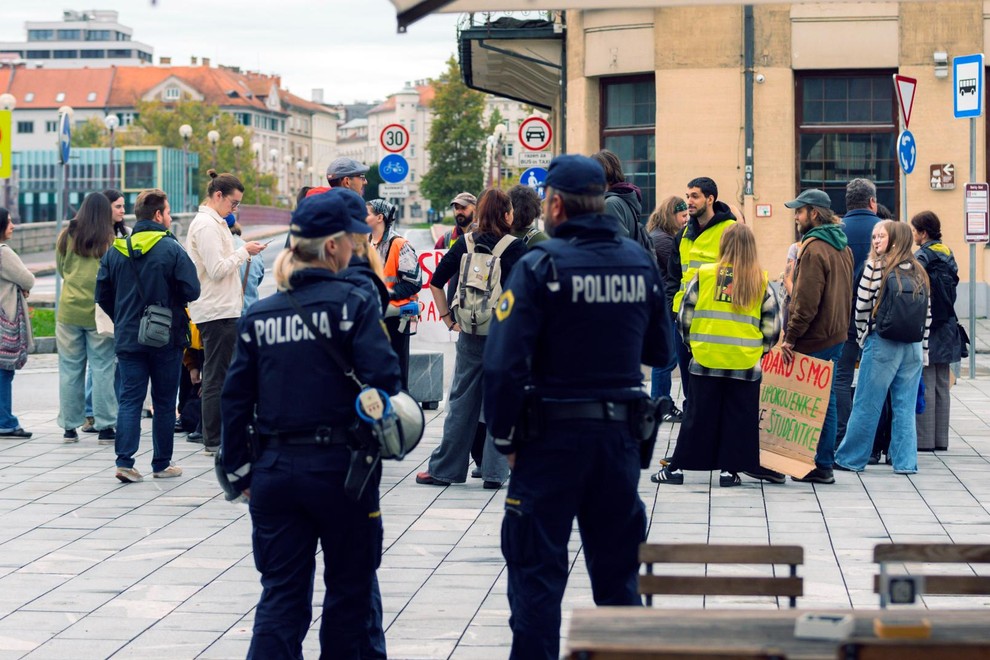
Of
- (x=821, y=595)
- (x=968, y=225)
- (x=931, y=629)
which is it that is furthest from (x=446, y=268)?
(x=968, y=225)

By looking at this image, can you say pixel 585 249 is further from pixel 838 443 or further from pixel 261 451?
pixel 838 443

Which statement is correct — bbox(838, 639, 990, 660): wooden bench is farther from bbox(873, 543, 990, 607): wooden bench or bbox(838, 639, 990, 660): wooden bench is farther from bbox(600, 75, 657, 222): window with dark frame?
bbox(600, 75, 657, 222): window with dark frame

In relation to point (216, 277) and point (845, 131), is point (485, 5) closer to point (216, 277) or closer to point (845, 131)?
point (216, 277)

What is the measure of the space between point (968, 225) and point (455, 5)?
1212 centimetres

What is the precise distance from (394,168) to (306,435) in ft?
64.0

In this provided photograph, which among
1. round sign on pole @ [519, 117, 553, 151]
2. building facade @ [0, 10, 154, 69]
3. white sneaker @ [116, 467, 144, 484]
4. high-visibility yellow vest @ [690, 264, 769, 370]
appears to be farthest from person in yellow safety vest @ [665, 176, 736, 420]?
building facade @ [0, 10, 154, 69]

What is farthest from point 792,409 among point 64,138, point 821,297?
point 64,138

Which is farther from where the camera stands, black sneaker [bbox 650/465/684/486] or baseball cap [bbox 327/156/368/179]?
baseball cap [bbox 327/156/368/179]

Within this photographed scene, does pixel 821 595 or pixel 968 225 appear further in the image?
pixel 968 225

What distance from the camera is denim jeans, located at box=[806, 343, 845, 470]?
368 inches

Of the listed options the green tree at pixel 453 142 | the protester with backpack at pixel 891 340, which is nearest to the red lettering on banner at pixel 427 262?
the protester with backpack at pixel 891 340

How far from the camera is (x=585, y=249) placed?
468 centimetres

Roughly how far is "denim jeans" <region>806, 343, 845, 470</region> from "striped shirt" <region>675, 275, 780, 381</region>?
2.25 feet

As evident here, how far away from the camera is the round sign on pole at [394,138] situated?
77.6 ft
